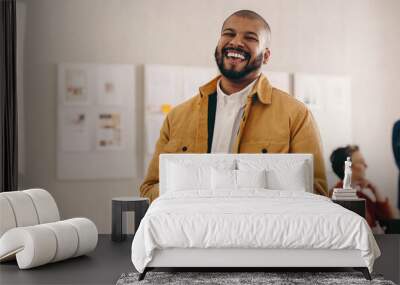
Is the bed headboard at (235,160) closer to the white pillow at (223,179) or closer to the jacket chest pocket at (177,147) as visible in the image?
the jacket chest pocket at (177,147)

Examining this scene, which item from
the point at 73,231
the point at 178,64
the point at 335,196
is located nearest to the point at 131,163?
the point at 178,64

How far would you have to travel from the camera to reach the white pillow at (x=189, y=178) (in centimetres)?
602

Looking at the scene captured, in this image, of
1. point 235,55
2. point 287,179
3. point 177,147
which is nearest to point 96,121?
point 177,147

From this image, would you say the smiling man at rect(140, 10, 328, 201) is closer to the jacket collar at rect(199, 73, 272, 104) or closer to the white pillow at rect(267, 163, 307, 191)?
the jacket collar at rect(199, 73, 272, 104)

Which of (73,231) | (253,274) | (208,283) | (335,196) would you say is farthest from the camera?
(335,196)

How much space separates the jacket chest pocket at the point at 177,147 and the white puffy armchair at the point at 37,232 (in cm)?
161

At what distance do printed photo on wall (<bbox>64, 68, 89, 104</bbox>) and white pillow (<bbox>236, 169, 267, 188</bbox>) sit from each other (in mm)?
1971

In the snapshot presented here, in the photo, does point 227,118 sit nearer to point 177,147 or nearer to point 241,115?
point 241,115

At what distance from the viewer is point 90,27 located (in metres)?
6.62

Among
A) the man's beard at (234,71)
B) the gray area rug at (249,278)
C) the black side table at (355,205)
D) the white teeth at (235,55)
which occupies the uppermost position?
the white teeth at (235,55)

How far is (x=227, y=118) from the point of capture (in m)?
6.64

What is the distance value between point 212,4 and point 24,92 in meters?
2.32

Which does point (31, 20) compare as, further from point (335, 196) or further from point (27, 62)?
point (335, 196)

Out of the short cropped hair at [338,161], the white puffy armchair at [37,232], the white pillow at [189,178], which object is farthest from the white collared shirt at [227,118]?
the white puffy armchair at [37,232]
